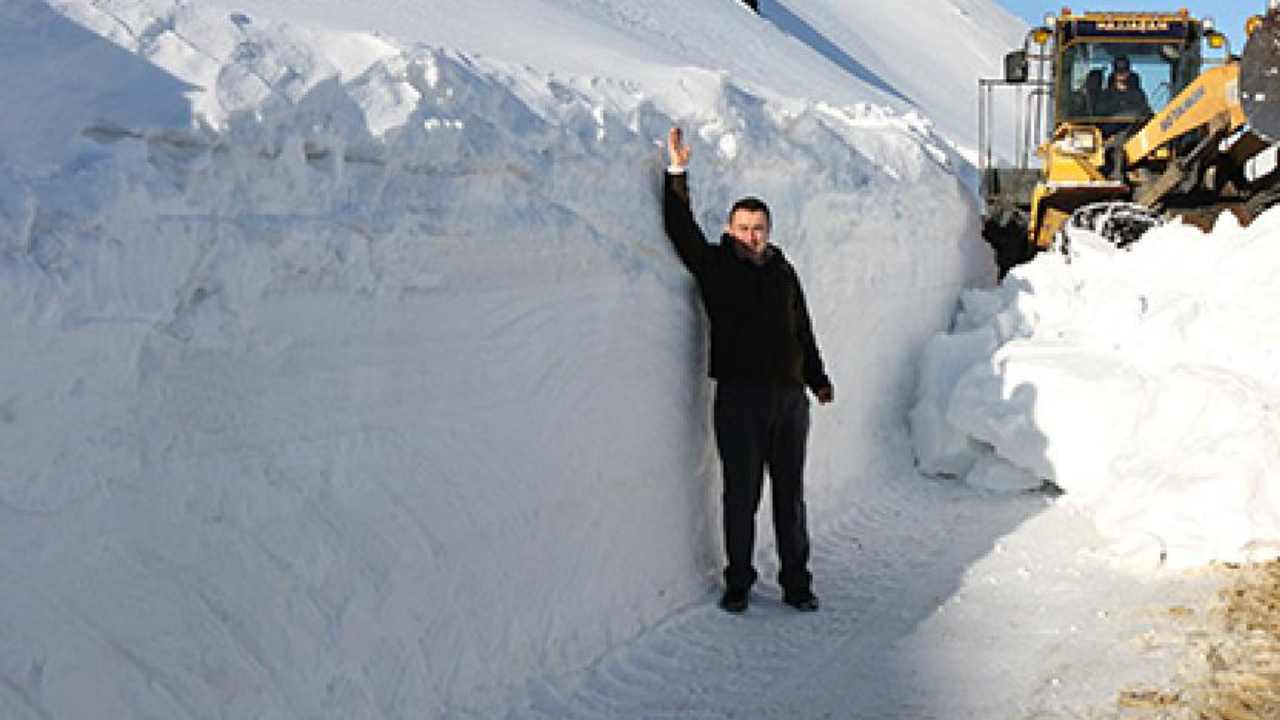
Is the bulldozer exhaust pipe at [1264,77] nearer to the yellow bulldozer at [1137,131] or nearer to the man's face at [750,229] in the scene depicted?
the yellow bulldozer at [1137,131]

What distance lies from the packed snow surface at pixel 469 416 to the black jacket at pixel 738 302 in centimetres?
9

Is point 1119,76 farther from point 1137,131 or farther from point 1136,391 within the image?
point 1136,391

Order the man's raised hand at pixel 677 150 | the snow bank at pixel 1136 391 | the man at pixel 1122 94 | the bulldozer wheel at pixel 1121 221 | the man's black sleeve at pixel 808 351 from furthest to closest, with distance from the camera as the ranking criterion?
the man at pixel 1122 94, the bulldozer wheel at pixel 1121 221, the snow bank at pixel 1136 391, the man's black sleeve at pixel 808 351, the man's raised hand at pixel 677 150

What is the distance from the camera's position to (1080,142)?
39.2 ft

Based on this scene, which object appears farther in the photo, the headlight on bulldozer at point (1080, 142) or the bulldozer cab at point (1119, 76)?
the bulldozer cab at point (1119, 76)

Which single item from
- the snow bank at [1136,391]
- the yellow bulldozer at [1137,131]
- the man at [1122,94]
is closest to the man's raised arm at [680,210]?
the snow bank at [1136,391]

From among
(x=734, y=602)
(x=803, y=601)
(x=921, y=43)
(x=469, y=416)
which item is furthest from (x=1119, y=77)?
(x=921, y=43)

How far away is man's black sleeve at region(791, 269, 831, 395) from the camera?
539cm

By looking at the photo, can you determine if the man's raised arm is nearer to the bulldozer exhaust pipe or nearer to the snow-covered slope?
the bulldozer exhaust pipe

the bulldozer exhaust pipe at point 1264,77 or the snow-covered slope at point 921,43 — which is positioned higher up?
the snow-covered slope at point 921,43

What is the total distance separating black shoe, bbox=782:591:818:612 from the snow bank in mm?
1545

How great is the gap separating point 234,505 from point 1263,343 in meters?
5.57

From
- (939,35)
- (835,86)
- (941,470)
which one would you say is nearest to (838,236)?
(941,470)

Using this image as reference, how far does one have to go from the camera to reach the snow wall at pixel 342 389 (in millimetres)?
2803
